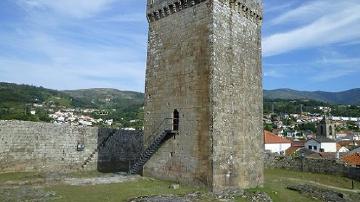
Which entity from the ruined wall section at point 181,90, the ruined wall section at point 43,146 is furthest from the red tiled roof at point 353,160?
the ruined wall section at point 43,146

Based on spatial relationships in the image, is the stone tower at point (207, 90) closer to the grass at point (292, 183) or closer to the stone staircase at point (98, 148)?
the grass at point (292, 183)

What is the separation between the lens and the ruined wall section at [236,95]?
50.4ft

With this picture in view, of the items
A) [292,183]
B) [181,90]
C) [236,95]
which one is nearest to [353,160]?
[292,183]

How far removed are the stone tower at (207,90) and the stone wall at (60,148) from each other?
5.60 meters

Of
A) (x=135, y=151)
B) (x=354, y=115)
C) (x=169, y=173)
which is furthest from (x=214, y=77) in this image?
(x=354, y=115)

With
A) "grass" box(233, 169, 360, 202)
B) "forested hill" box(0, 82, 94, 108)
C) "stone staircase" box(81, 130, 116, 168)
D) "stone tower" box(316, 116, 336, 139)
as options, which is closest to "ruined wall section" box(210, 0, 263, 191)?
"grass" box(233, 169, 360, 202)

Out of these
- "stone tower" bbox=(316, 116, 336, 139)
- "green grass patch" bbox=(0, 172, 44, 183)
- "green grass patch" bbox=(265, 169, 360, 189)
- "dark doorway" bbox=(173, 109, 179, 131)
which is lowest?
"green grass patch" bbox=(265, 169, 360, 189)

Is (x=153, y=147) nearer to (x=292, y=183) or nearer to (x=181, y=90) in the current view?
(x=181, y=90)

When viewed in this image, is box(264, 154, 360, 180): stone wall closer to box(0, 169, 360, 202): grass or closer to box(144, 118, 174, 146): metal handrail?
box(0, 169, 360, 202): grass

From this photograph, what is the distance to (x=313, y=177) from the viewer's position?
24.7 m

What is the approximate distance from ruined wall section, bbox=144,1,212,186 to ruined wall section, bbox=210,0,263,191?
0.44 metres

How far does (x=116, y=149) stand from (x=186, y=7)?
1166 cm

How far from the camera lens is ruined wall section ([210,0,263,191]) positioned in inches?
604

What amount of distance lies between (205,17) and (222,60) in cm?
203
